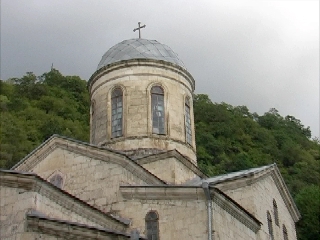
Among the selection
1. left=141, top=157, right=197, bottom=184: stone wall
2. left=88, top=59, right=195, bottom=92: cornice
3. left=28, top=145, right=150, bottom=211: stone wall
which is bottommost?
left=28, top=145, right=150, bottom=211: stone wall

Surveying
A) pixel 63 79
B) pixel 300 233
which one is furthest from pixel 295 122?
pixel 300 233

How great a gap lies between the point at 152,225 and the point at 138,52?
601cm

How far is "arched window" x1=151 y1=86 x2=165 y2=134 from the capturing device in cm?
1367

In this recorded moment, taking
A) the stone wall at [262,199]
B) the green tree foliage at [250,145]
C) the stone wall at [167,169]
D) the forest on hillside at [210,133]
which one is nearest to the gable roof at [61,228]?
the stone wall at [262,199]

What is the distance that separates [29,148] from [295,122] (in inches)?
1305

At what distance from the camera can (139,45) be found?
14906 mm

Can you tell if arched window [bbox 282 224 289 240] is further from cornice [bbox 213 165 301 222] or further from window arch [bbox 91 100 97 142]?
window arch [bbox 91 100 97 142]

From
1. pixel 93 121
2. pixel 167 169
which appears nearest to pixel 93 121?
pixel 93 121

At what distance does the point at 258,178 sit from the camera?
477 inches

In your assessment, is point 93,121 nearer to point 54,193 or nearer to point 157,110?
point 157,110

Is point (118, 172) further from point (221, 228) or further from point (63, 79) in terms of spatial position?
point (63, 79)

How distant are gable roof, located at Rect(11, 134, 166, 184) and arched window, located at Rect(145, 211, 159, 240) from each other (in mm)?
1250

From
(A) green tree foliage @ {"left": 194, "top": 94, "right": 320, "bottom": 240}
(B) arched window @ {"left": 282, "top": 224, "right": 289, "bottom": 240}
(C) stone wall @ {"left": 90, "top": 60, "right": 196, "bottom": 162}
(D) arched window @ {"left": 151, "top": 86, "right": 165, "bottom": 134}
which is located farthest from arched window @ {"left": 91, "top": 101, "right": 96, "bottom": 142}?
(A) green tree foliage @ {"left": 194, "top": 94, "right": 320, "bottom": 240}

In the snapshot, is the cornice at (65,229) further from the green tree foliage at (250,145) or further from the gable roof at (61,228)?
the green tree foliage at (250,145)
